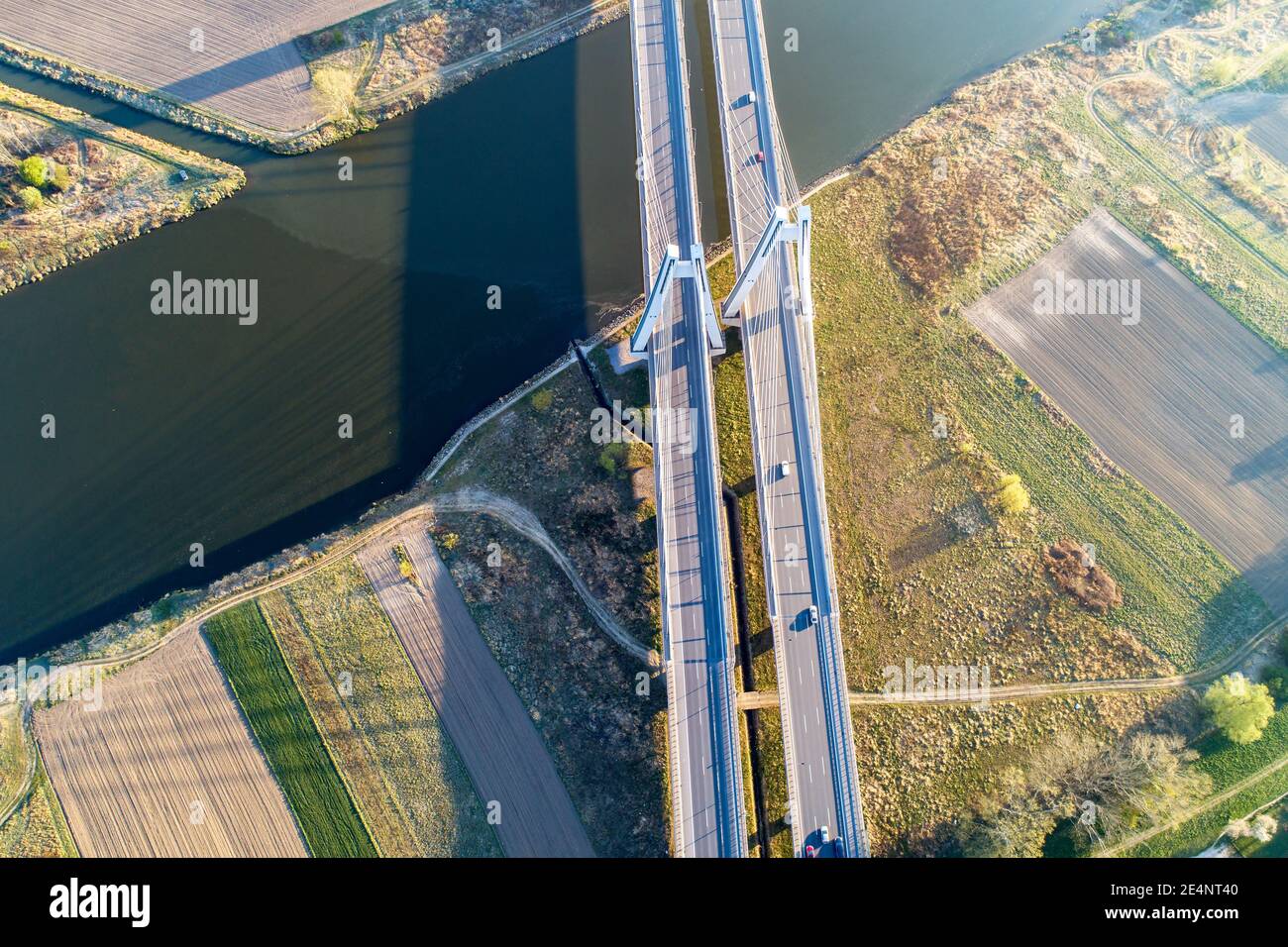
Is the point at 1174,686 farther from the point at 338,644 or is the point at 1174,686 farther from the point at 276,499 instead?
the point at 276,499

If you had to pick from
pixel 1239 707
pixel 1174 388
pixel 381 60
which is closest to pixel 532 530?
pixel 381 60

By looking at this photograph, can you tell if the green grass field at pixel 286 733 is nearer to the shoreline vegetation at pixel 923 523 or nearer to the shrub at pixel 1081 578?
the shoreline vegetation at pixel 923 523

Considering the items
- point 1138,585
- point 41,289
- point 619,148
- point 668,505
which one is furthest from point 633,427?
point 41,289

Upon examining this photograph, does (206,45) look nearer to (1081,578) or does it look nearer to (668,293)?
(668,293)

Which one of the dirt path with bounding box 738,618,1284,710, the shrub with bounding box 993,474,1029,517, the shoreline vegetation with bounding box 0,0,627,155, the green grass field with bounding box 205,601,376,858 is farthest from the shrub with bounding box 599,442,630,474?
the shoreline vegetation with bounding box 0,0,627,155

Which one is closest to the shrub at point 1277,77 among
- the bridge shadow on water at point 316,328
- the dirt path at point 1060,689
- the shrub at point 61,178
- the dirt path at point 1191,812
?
the dirt path at point 1060,689
